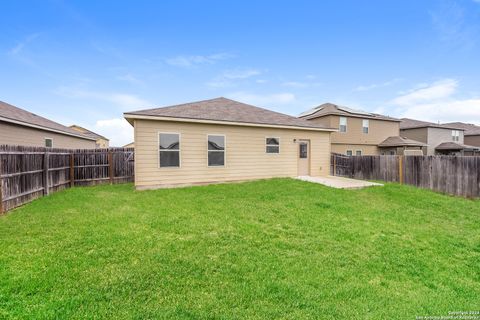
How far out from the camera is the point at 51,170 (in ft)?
28.8

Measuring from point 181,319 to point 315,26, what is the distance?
13.9 m

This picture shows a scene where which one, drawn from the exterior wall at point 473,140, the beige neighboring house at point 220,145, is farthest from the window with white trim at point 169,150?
the exterior wall at point 473,140

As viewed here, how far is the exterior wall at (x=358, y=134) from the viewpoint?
19.9 metres

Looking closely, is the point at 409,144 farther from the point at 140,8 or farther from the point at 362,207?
the point at 140,8

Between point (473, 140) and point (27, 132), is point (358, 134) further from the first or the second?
point (27, 132)

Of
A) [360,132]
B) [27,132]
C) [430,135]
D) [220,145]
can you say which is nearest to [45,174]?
[27,132]

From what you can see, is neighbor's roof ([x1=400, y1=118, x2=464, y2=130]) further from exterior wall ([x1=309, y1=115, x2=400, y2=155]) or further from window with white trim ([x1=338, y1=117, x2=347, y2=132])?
window with white trim ([x1=338, y1=117, x2=347, y2=132])

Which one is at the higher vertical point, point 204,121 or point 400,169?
point 204,121

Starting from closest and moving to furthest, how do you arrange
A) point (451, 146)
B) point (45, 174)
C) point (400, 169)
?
1. point (45, 174)
2. point (400, 169)
3. point (451, 146)

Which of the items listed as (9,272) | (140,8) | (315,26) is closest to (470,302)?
(9,272)

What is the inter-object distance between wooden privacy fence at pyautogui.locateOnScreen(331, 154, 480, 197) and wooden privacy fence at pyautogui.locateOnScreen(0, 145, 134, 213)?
1272 cm

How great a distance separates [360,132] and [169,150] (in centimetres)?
1728

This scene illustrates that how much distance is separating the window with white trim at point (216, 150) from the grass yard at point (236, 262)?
4.12 meters

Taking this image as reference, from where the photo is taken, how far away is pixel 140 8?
11031mm
